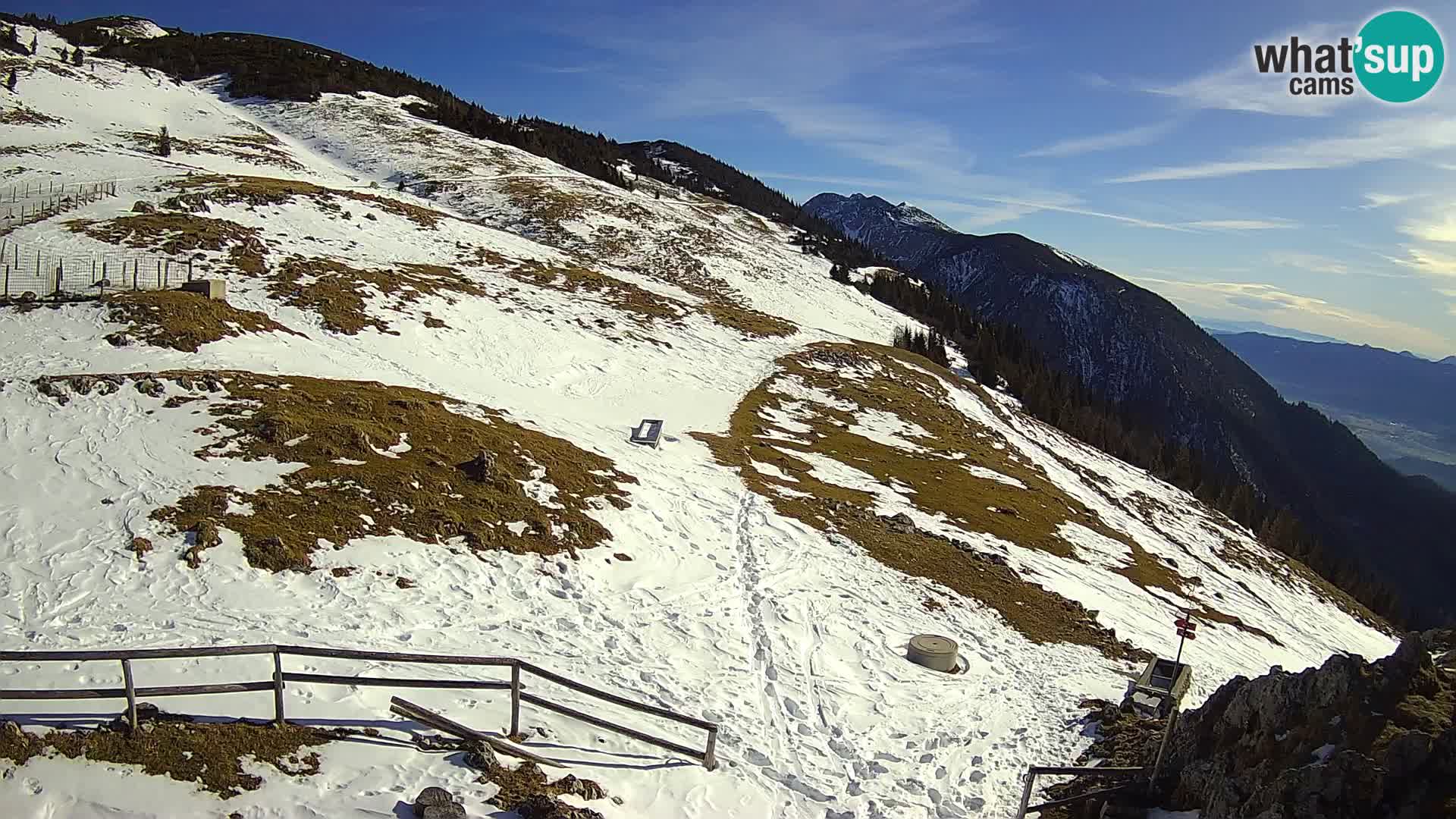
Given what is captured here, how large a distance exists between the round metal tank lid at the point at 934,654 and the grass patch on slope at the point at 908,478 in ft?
13.6

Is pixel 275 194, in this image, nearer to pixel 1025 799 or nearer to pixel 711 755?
pixel 711 755

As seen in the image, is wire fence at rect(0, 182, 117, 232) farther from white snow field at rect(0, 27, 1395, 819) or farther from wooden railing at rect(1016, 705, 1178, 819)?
wooden railing at rect(1016, 705, 1178, 819)

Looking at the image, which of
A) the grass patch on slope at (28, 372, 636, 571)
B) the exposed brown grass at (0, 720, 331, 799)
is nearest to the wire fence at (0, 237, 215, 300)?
the grass patch on slope at (28, 372, 636, 571)

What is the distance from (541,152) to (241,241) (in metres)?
72.2

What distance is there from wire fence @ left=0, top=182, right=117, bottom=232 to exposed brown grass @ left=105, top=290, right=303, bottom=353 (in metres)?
14.5

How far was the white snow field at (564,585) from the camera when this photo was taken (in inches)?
443

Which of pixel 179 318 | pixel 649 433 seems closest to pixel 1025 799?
pixel 649 433

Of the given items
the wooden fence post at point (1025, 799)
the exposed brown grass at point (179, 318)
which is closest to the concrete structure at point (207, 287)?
the exposed brown grass at point (179, 318)

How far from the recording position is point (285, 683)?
445 inches

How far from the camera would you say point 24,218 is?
35250mm

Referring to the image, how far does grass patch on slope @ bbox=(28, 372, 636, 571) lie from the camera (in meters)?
15.8

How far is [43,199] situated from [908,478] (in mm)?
48235

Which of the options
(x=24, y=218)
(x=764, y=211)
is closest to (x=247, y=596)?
(x=24, y=218)

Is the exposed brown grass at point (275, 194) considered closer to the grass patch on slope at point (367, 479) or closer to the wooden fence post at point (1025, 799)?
the grass patch on slope at point (367, 479)
